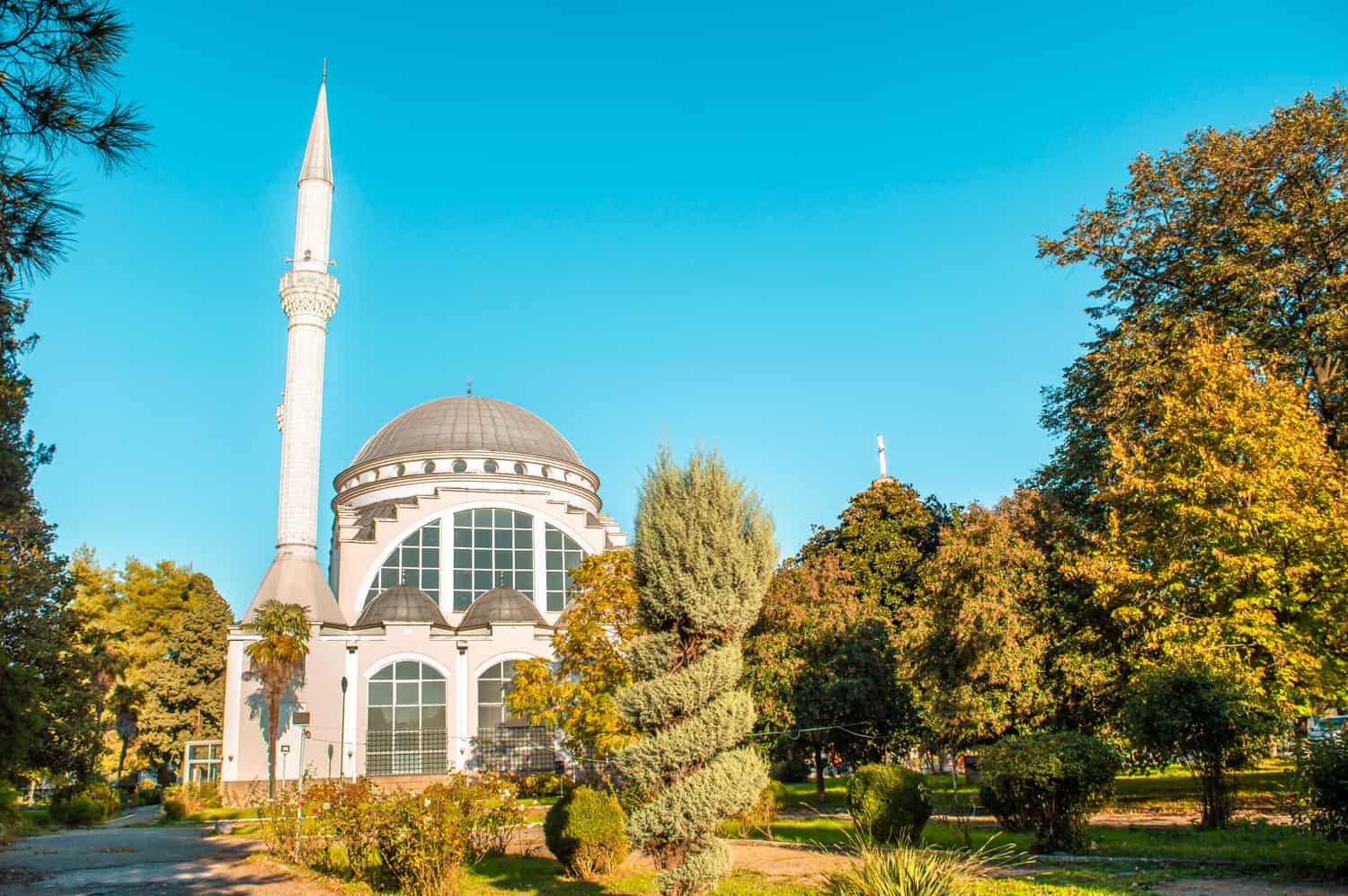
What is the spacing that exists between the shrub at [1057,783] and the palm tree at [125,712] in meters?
40.7

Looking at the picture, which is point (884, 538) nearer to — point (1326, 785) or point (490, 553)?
point (490, 553)

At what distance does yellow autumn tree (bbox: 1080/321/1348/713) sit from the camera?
1510 centimetres

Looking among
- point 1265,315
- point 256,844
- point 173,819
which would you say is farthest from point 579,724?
point 1265,315

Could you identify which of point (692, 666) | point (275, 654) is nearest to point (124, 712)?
point (275, 654)

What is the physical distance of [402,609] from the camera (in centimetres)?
3331

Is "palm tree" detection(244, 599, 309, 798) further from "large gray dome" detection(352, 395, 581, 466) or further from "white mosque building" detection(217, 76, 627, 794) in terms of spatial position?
"large gray dome" detection(352, 395, 581, 466)

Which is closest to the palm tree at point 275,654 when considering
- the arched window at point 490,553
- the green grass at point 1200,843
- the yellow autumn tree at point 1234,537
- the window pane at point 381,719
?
the window pane at point 381,719

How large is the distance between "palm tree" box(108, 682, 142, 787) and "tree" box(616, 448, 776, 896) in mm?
40053

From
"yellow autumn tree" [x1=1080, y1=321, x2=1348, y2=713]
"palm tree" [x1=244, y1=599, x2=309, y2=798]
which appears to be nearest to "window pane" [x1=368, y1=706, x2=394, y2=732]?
"palm tree" [x1=244, y1=599, x2=309, y2=798]

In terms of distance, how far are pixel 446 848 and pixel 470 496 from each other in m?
28.0

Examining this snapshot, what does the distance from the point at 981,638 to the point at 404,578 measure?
26.6m

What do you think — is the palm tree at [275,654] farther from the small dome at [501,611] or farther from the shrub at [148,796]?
the shrub at [148,796]

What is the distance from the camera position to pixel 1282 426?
16.0m

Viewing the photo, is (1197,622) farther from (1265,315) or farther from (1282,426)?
(1265,315)
